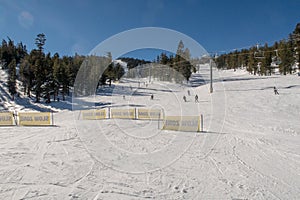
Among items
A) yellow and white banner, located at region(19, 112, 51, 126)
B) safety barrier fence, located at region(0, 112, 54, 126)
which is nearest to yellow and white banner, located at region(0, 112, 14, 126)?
safety barrier fence, located at region(0, 112, 54, 126)

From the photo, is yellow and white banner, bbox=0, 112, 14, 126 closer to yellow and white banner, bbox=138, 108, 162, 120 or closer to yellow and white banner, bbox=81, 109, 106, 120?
yellow and white banner, bbox=81, 109, 106, 120

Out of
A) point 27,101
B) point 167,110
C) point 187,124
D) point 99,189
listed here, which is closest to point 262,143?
point 187,124

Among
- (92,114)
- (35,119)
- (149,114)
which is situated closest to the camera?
(35,119)

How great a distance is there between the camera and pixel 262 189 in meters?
4.39

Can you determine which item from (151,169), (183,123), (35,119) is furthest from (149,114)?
(151,169)

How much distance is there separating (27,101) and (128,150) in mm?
42678

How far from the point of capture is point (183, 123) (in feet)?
36.1

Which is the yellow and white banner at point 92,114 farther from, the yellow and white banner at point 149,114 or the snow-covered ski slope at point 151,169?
the snow-covered ski slope at point 151,169

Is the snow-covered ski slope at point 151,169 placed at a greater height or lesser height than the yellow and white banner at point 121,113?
lesser

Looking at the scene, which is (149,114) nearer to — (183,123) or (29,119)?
(183,123)

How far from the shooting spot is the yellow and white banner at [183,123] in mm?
10845

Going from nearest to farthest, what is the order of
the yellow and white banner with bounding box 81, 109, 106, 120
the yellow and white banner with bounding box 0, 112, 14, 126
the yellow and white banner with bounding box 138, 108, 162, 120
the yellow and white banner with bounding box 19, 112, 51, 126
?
the yellow and white banner with bounding box 19, 112, 51, 126
the yellow and white banner with bounding box 0, 112, 14, 126
the yellow and white banner with bounding box 138, 108, 162, 120
the yellow and white banner with bounding box 81, 109, 106, 120

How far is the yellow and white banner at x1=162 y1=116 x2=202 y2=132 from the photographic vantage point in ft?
35.6

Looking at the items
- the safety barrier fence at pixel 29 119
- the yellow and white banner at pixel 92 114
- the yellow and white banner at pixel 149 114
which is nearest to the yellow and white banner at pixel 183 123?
the yellow and white banner at pixel 149 114
